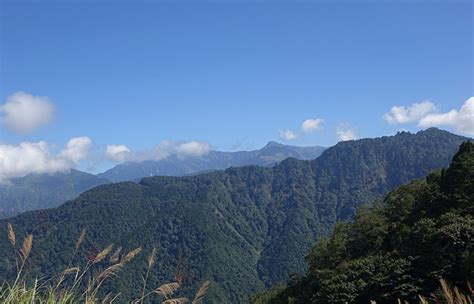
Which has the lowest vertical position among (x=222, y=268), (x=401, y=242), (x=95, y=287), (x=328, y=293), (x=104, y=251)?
(x=222, y=268)

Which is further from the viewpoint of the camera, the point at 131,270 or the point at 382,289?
the point at 131,270

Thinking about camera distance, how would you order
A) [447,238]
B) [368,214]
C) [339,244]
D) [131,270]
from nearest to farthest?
[447,238], [339,244], [368,214], [131,270]

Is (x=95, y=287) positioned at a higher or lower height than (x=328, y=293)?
higher

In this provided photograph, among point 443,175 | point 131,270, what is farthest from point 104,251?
point 131,270

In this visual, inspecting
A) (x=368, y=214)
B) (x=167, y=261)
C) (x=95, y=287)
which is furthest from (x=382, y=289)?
(x=167, y=261)

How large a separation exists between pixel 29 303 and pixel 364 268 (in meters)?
27.6

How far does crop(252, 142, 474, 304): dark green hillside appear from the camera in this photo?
25.4 meters

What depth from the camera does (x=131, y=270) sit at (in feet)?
579

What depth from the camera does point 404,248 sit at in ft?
95.5

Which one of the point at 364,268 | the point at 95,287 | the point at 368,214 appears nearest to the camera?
the point at 95,287

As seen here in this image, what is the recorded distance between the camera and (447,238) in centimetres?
2583

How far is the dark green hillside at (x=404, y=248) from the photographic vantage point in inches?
1001

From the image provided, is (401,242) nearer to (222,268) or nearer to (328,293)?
(328,293)

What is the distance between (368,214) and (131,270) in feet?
497
